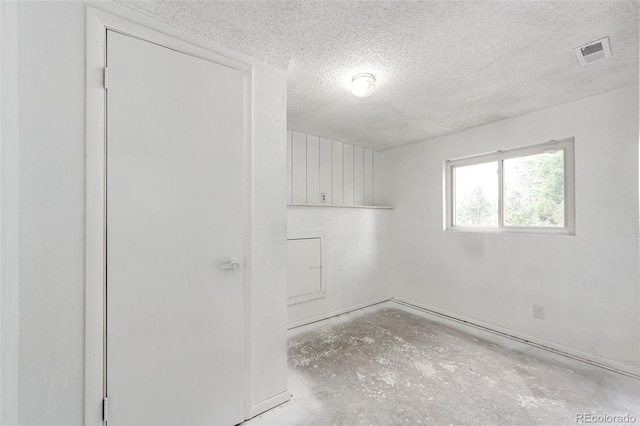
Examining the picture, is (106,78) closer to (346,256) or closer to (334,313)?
(346,256)

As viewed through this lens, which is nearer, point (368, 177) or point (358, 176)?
point (358, 176)

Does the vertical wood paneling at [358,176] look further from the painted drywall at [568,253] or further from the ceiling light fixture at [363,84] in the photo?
the ceiling light fixture at [363,84]

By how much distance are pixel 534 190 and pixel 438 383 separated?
2.09 m

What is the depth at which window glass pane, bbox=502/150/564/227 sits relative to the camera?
2461 millimetres

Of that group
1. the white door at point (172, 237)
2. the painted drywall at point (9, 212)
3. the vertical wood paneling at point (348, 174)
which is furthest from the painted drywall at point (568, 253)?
the painted drywall at point (9, 212)

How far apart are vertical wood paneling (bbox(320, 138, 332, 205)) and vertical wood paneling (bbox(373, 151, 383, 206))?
871mm

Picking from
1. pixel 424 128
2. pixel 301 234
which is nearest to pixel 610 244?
pixel 424 128

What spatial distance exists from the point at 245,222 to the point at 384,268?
2747mm

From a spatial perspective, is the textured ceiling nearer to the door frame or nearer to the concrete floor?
the door frame

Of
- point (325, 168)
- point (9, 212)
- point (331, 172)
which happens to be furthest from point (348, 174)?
point (9, 212)

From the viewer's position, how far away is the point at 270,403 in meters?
1.64

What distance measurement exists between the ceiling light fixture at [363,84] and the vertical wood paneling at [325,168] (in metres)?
1.50

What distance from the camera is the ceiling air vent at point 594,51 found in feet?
5.11

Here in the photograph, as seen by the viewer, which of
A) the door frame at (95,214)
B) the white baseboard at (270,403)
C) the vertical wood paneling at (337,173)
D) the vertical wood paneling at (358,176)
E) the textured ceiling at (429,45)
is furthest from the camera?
the vertical wood paneling at (358,176)
